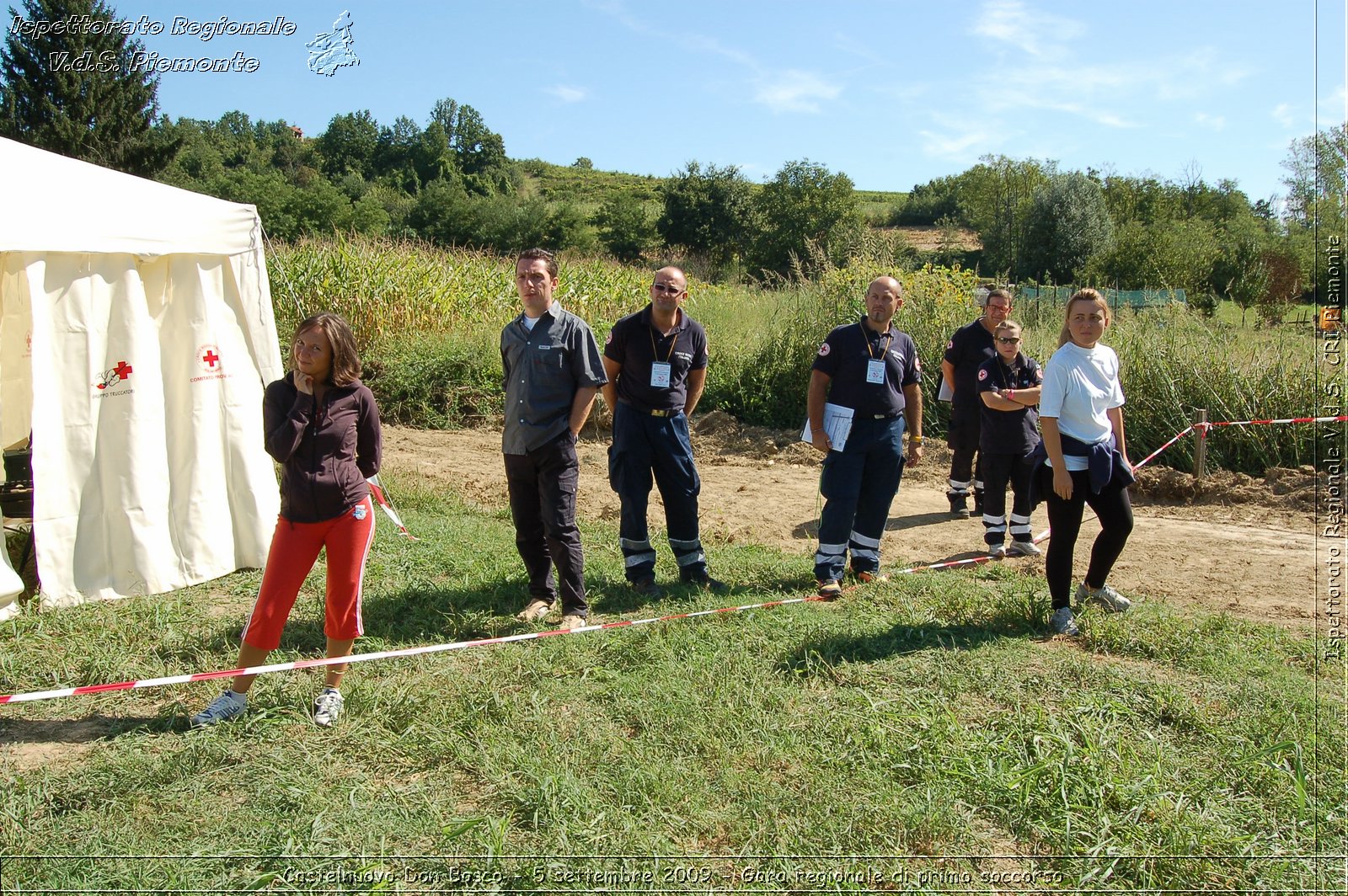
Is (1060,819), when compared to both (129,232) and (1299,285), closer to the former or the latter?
(129,232)

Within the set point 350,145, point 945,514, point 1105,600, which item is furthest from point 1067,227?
point 350,145

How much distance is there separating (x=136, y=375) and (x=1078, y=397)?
547 centimetres

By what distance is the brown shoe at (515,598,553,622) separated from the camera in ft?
16.5

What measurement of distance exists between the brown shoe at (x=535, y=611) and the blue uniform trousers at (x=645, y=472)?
0.68 metres

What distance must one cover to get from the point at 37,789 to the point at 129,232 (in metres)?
3.41

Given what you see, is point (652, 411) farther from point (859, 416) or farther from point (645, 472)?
point (859, 416)

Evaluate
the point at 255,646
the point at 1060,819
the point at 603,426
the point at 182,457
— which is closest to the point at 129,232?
the point at 182,457

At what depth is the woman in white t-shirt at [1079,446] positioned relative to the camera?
459cm

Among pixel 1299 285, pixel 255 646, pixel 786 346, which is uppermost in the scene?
pixel 1299 285

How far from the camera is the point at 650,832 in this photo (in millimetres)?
2957

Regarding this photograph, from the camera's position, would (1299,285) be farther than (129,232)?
Yes

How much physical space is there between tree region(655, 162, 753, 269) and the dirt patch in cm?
3153

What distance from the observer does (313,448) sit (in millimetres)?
3773

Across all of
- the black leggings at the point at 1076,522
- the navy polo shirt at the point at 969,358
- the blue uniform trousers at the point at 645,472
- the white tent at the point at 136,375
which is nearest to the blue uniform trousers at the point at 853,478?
the blue uniform trousers at the point at 645,472
